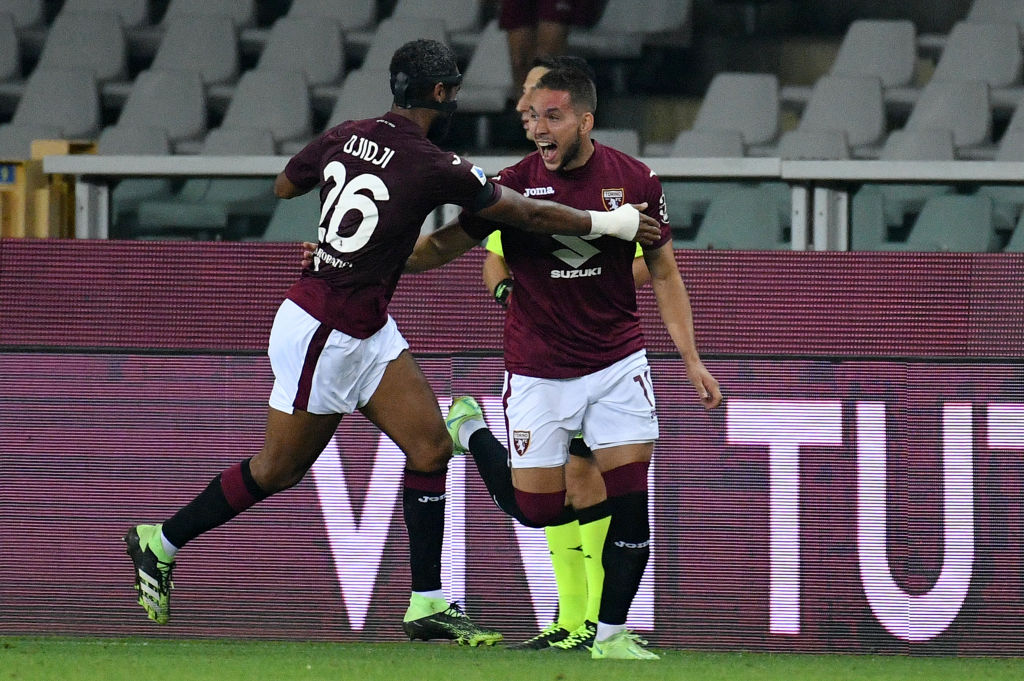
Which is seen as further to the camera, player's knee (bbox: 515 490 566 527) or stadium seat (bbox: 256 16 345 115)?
stadium seat (bbox: 256 16 345 115)

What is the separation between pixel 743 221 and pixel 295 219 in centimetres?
211

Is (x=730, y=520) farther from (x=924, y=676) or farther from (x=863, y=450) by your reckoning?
(x=924, y=676)

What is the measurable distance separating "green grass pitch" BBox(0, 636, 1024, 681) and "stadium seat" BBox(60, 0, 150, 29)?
20.6 ft

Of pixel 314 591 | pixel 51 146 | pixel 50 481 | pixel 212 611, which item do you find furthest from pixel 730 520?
pixel 51 146

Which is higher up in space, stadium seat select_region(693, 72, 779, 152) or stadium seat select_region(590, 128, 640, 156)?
stadium seat select_region(693, 72, 779, 152)

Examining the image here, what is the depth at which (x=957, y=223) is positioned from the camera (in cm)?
732

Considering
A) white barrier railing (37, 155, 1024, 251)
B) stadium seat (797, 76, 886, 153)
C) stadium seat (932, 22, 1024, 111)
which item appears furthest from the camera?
stadium seat (932, 22, 1024, 111)

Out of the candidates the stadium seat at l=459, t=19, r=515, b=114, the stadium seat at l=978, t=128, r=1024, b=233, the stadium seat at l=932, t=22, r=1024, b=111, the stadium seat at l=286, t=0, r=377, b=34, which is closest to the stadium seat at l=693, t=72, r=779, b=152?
the stadium seat at l=932, t=22, r=1024, b=111

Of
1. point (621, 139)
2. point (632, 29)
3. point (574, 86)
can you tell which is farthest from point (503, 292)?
point (632, 29)

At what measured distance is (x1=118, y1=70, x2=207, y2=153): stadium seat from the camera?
988 centimetres

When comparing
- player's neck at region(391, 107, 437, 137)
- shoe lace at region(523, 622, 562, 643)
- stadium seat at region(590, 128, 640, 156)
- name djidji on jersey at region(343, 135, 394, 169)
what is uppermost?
player's neck at region(391, 107, 437, 137)

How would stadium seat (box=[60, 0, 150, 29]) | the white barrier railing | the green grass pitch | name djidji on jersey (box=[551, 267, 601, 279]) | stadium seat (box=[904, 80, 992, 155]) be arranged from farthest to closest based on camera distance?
stadium seat (box=[60, 0, 150, 29]) → stadium seat (box=[904, 80, 992, 155]) → the white barrier railing → name djidji on jersey (box=[551, 267, 601, 279]) → the green grass pitch

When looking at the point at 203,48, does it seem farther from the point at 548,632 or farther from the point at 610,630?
the point at 610,630

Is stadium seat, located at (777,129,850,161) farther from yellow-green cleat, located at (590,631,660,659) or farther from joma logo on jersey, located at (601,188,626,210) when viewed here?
yellow-green cleat, located at (590,631,660,659)
